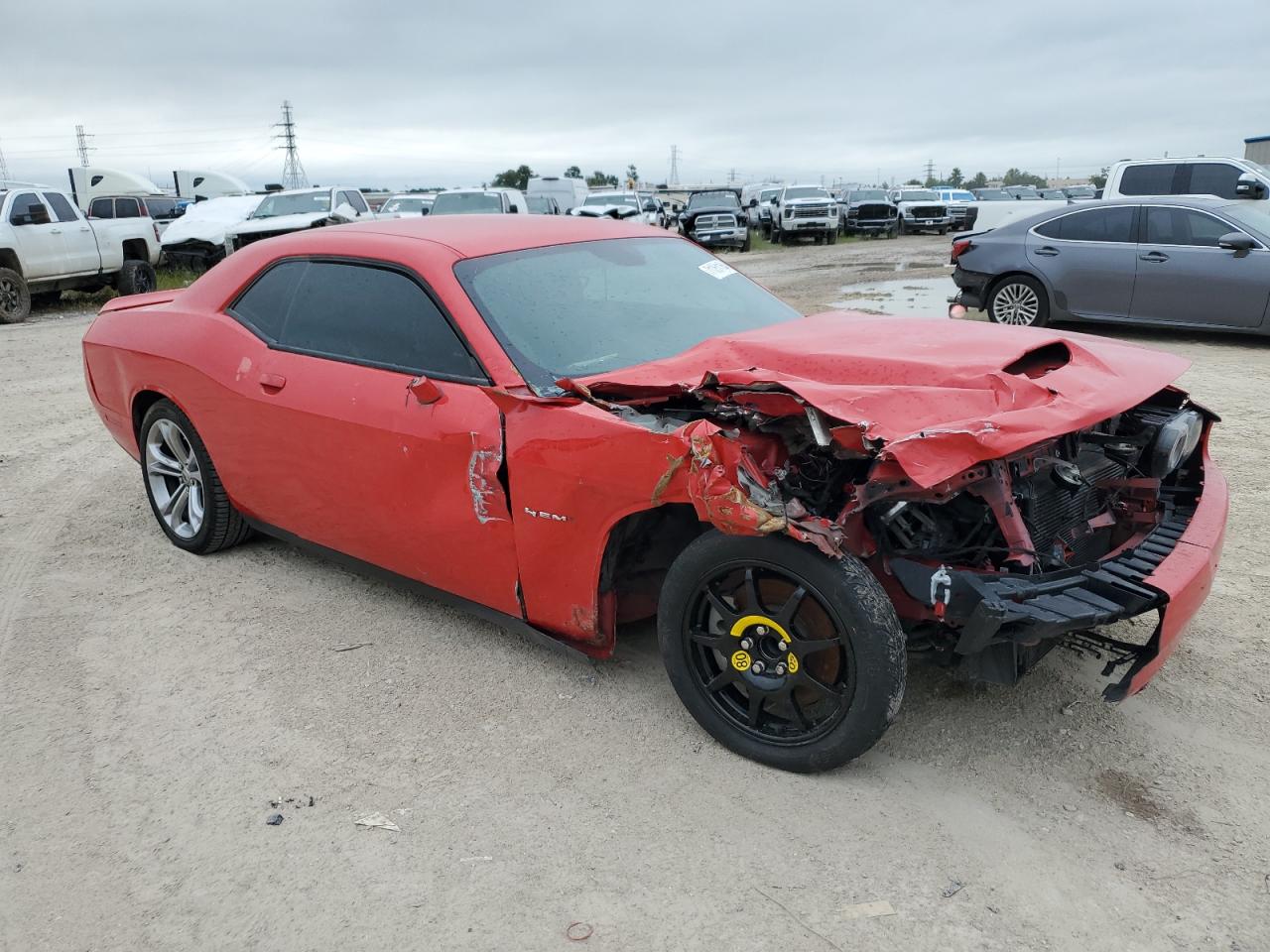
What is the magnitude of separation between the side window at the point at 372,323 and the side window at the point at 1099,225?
28.3 ft

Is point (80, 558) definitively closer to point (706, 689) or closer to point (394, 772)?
point (394, 772)

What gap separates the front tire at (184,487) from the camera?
179 inches

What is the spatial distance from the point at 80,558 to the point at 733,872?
382 centimetres

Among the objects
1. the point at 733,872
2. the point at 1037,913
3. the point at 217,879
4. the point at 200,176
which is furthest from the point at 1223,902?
the point at 200,176

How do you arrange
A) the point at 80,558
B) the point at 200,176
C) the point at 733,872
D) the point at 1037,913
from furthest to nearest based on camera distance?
1. the point at 200,176
2. the point at 80,558
3. the point at 733,872
4. the point at 1037,913

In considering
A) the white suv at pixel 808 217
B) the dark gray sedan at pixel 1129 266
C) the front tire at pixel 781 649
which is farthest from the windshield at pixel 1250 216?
the white suv at pixel 808 217

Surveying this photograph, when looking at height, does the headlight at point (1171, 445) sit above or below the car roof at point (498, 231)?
below

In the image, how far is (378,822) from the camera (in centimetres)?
279

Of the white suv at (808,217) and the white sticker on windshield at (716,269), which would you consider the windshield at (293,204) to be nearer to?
the white suv at (808,217)

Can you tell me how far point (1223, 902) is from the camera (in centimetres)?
236

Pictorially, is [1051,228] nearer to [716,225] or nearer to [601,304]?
[601,304]

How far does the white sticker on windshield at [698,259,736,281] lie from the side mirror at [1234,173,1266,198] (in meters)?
10.0

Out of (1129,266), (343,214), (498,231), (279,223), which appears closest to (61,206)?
(279,223)

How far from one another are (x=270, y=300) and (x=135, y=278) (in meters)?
14.0
